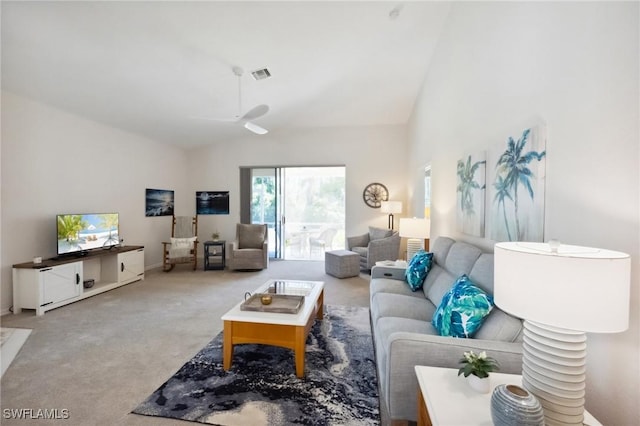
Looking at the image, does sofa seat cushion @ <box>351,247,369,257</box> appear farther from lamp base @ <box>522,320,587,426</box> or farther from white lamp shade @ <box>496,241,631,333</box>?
white lamp shade @ <box>496,241,631,333</box>

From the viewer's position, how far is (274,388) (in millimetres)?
2010

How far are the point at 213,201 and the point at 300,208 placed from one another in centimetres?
281

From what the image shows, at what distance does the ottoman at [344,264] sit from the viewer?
5.04 meters

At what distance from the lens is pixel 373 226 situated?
6.42 m

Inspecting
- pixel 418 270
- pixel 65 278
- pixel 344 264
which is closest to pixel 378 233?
pixel 344 264

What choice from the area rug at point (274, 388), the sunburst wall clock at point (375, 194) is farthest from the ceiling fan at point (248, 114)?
the sunburst wall clock at point (375, 194)

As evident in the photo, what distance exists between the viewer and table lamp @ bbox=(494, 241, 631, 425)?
0.86 metres

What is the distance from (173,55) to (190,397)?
3.26 m

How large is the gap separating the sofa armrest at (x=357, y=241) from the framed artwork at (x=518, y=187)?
3.74 meters

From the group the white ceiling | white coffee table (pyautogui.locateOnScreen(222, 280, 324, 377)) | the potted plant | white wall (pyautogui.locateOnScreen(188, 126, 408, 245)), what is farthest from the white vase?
white wall (pyautogui.locateOnScreen(188, 126, 408, 245))

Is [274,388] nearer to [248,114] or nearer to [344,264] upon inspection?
[248,114]

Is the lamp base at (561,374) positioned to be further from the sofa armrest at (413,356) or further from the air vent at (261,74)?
the air vent at (261,74)

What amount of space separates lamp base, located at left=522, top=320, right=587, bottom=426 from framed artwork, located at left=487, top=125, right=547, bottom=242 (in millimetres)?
791

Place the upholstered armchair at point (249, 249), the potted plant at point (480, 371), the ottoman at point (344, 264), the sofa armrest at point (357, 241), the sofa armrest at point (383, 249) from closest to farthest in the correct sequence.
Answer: the potted plant at point (480, 371) → the ottoman at point (344, 264) → the sofa armrest at point (383, 249) → the upholstered armchair at point (249, 249) → the sofa armrest at point (357, 241)
